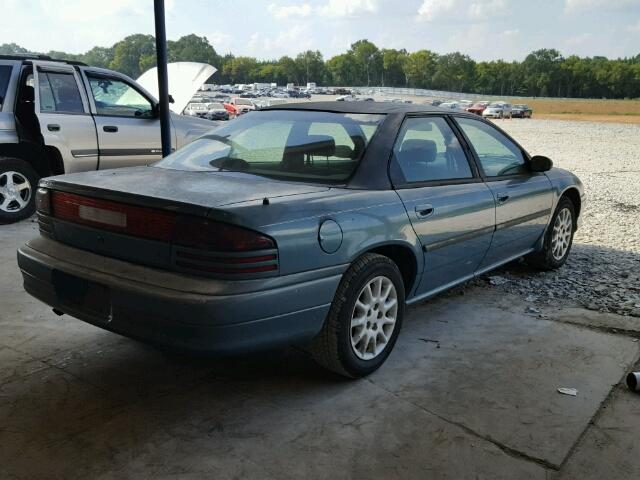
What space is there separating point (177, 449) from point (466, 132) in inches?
114

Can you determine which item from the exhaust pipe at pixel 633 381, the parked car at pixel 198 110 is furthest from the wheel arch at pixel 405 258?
the parked car at pixel 198 110

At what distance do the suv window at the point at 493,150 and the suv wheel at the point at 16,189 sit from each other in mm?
5244

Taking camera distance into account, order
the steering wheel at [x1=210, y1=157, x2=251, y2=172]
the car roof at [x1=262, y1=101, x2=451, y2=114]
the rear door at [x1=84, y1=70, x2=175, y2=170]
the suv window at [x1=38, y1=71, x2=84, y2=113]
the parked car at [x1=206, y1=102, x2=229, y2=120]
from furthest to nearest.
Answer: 1. the parked car at [x1=206, y1=102, x2=229, y2=120]
2. the rear door at [x1=84, y1=70, x2=175, y2=170]
3. the suv window at [x1=38, y1=71, x2=84, y2=113]
4. the car roof at [x1=262, y1=101, x2=451, y2=114]
5. the steering wheel at [x1=210, y1=157, x2=251, y2=172]

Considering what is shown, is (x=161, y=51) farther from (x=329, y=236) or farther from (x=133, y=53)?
(x=133, y=53)

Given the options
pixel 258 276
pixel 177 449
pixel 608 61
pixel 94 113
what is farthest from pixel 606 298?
pixel 608 61

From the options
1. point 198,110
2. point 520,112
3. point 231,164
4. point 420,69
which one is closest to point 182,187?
point 231,164

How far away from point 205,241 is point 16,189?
5.47 metres

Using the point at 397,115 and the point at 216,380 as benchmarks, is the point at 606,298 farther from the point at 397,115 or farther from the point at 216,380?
the point at 216,380

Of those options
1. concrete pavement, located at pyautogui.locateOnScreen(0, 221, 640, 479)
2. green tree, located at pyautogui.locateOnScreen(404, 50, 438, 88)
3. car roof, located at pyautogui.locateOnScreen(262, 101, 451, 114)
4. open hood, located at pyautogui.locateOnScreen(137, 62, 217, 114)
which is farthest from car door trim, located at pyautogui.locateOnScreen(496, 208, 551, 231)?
green tree, located at pyautogui.locateOnScreen(404, 50, 438, 88)

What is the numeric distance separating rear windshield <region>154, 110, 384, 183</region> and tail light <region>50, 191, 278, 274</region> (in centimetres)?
84

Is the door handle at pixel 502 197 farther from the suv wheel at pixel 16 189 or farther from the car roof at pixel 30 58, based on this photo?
the car roof at pixel 30 58

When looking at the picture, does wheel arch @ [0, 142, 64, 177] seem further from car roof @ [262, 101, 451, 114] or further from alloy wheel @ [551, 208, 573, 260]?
alloy wheel @ [551, 208, 573, 260]

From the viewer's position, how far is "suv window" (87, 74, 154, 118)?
782 cm

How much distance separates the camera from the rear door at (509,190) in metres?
4.36
